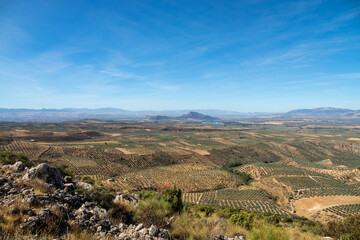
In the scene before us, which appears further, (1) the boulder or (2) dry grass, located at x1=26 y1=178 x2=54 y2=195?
(1) the boulder

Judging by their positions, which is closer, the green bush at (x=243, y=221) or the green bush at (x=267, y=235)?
the green bush at (x=267, y=235)

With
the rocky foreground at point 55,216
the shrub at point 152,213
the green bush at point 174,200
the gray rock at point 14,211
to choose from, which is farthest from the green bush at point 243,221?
the gray rock at point 14,211

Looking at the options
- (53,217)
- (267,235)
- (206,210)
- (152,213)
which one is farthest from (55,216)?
(206,210)

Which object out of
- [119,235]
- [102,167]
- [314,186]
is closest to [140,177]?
[102,167]

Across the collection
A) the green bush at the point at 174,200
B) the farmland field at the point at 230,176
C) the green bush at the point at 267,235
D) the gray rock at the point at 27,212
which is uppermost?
the gray rock at the point at 27,212

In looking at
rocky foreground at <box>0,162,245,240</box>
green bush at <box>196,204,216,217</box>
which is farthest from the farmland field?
rocky foreground at <box>0,162,245,240</box>

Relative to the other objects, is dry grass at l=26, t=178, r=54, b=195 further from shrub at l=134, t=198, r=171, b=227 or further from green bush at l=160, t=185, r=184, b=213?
green bush at l=160, t=185, r=184, b=213

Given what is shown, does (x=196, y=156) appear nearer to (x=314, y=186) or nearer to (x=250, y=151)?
(x=250, y=151)

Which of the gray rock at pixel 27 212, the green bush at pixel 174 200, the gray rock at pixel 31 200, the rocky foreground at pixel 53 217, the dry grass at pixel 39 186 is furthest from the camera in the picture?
the green bush at pixel 174 200

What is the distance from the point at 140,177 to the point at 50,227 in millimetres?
51800

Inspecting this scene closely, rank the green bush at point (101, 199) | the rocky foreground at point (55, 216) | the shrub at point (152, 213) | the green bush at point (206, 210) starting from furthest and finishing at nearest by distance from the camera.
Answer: the green bush at point (206, 210), the green bush at point (101, 199), the shrub at point (152, 213), the rocky foreground at point (55, 216)

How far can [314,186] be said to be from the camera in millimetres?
55156

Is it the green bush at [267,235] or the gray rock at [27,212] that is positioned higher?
the gray rock at [27,212]

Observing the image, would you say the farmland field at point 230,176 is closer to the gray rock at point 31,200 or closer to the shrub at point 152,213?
the shrub at point 152,213
